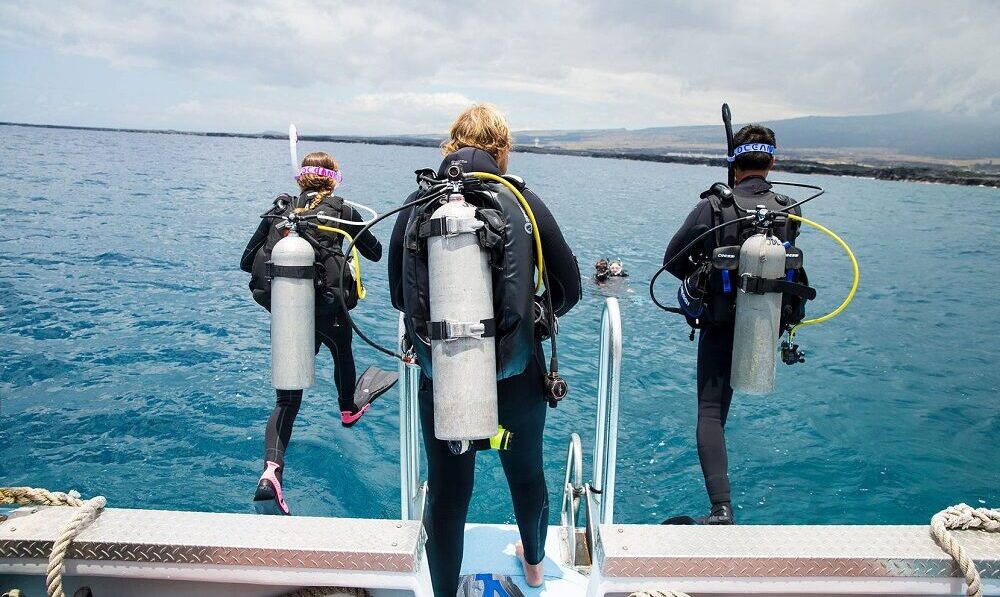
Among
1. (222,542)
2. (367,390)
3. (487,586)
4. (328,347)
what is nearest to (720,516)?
(487,586)

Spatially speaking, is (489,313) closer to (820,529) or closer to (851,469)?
(820,529)

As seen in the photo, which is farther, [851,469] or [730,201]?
[851,469]

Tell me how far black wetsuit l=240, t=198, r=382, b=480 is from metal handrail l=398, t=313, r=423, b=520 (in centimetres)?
110

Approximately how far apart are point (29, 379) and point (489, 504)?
5.29 metres

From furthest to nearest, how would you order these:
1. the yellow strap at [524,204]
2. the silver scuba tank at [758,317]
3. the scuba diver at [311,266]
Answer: the scuba diver at [311,266]
the silver scuba tank at [758,317]
the yellow strap at [524,204]

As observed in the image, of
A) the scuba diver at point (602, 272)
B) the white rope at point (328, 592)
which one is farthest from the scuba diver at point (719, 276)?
the scuba diver at point (602, 272)

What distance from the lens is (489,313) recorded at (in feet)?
7.07

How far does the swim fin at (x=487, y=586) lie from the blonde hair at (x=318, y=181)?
→ 244 cm

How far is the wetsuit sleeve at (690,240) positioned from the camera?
3.23 metres

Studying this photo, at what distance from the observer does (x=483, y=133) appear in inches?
96.7

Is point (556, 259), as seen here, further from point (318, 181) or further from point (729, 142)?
point (318, 181)

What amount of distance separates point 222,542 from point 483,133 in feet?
5.51

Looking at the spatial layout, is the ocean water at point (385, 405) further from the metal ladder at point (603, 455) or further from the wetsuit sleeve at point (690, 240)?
the wetsuit sleeve at point (690, 240)

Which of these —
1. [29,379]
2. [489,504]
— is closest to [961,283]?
[489,504]
